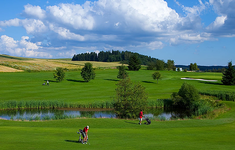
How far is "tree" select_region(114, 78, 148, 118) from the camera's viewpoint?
3659 centimetres

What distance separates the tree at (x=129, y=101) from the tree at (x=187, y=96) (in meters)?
15.7

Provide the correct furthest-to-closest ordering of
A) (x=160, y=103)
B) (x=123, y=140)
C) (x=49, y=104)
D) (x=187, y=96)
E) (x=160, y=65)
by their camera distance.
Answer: (x=160, y=65), (x=160, y=103), (x=187, y=96), (x=49, y=104), (x=123, y=140)

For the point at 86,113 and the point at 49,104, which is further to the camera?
the point at 49,104

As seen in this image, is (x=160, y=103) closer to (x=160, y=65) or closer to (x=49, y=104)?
(x=49, y=104)

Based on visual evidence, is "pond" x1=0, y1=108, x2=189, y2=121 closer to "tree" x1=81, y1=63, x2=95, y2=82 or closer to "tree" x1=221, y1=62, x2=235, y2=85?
"tree" x1=81, y1=63, x2=95, y2=82

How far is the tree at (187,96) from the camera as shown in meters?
48.5

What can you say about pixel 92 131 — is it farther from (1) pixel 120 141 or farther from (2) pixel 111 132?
(1) pixel 120 141

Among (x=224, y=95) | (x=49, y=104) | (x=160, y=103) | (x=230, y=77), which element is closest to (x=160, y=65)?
(x=230, y=77)

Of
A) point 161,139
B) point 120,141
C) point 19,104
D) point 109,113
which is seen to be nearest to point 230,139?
point 161,139

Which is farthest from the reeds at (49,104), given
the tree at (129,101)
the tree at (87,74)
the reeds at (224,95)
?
the tree at (87,74)

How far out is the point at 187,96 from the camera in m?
48.3

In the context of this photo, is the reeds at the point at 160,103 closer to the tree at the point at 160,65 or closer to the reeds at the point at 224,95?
the reeds at the point at 224,95

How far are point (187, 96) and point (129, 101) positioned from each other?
17.9 metres

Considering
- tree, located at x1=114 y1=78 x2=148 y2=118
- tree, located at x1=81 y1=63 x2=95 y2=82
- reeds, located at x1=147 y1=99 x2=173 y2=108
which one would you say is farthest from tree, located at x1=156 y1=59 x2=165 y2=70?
tree, located at x1=114 y1=78 x2=148 y2=118
